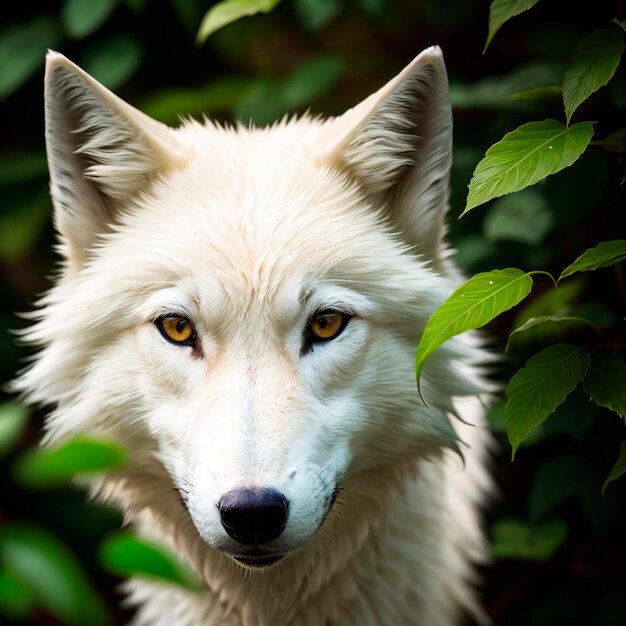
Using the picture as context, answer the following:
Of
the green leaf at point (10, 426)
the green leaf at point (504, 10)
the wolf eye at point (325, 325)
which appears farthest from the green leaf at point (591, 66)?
the green leaf at point (10, 426)

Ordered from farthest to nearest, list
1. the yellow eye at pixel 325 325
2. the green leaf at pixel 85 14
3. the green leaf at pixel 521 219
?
the green leaf at pixel 85 14 < the green leaf at pixel 521 219 < the yellow eye at pixel 325 325

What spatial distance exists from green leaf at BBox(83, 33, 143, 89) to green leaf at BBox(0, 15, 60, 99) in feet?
0.66

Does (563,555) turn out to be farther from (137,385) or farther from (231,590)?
(137,385)

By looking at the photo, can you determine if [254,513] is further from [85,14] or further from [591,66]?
[85,14]

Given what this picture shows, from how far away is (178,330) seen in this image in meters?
2.30

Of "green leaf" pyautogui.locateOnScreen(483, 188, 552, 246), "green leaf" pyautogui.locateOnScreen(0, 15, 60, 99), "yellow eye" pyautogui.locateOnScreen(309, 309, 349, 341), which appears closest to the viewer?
"yellow eye" pyautogui.locateOnScreen(309, 309, 349, 341)

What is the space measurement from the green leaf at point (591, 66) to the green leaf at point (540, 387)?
23.0 inches

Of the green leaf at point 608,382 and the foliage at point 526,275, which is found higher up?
the foliage at point 526,275

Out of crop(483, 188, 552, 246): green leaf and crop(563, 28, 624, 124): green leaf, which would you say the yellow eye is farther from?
crop(483, 188, 552, 246): green leaf

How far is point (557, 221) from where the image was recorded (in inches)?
121

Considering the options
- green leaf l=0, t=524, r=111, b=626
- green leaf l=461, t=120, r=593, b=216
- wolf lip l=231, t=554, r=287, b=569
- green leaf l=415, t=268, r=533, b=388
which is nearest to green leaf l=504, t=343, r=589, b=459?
green leaf l=415, t=268, r=533, b=388

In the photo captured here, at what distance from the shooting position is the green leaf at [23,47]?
12.3 ft

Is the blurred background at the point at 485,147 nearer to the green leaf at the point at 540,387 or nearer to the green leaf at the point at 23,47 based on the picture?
the green leaf at the point at 23,47

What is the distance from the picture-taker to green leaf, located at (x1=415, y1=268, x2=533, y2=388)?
1823mm
